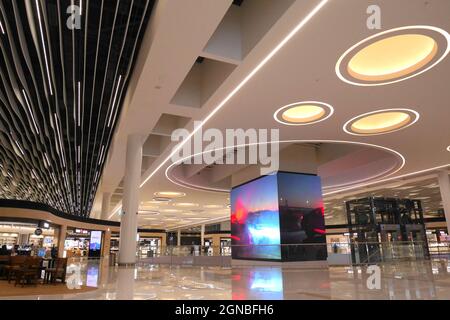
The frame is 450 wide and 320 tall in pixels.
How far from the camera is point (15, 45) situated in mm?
10992

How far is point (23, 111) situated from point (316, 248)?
1573cm

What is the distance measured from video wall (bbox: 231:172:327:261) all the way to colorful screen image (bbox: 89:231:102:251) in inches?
701

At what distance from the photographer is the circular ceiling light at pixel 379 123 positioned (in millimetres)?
14062

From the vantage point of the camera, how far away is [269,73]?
10172 millimetres

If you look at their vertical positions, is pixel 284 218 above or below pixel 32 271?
above

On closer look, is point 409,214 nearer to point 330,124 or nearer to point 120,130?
point 330,124

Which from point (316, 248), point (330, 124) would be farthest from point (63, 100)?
point (316, 248)

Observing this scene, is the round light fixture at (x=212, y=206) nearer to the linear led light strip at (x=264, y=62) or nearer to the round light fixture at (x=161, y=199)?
the round light fixture at (x=161, y=199)

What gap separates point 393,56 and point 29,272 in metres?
12.6

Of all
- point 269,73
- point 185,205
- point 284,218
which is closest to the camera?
point 269,73

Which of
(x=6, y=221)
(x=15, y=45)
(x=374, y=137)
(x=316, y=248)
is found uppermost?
(x=15, y=45)

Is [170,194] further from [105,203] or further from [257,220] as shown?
[257,220]

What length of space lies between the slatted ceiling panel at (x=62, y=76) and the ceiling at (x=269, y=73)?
995mm

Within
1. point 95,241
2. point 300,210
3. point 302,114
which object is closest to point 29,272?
point 302,114
